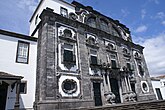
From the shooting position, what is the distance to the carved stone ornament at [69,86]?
11920 millimetres

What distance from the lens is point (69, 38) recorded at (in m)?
14.2

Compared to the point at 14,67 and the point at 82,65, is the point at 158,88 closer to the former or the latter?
the point at 82,65

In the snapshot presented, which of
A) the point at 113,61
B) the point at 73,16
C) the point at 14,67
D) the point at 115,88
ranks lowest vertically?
the point at 115,88

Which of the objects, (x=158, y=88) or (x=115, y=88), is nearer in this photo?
(x=115, y=88)

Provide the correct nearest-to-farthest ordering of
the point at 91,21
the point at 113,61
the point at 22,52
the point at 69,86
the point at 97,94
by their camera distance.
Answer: the point at 69,86 → the point at 22,52 → the point at 97,94 → the point at 113,61 → the point at 91,21

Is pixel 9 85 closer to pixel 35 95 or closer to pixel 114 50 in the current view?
pixel 35 95

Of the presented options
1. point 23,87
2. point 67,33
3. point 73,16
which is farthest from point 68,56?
point 73,16

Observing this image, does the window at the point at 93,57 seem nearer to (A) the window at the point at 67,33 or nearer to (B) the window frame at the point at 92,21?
(A) the window at the point at 67,33

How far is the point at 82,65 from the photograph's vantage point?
1388 centimetres

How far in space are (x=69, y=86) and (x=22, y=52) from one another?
566 centimetres

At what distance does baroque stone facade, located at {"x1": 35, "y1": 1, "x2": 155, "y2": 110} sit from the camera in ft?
37.7

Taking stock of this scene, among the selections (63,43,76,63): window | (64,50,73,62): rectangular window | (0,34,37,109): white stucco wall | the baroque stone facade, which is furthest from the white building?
(0,34,37,109): white stucco wall

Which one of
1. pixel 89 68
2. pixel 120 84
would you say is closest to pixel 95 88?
pixel 89 68

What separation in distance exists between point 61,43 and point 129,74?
11237 millimetres
